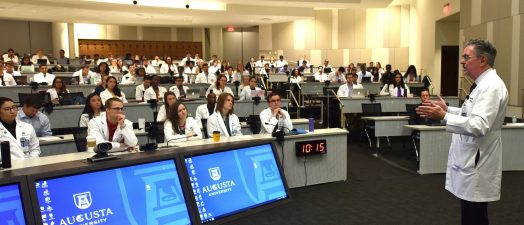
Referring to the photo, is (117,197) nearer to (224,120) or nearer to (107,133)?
(107,133)

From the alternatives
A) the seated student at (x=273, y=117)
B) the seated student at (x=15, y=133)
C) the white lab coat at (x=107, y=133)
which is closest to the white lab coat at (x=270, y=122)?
the seated student at (x=273, y=117)

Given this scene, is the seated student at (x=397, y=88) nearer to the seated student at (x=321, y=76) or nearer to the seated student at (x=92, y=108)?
the seated student at (x=321, y=76)

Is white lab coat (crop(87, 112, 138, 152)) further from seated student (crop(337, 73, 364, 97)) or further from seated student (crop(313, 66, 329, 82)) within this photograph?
seated student (crop(313, 66, 329, 82))

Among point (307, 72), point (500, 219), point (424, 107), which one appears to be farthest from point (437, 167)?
point (307, 72)

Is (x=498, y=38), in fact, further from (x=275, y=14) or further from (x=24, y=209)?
(x=24, y=209)

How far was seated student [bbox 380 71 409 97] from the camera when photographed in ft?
34.0

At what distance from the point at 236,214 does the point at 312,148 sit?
3.99 meters

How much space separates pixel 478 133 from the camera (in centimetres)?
225

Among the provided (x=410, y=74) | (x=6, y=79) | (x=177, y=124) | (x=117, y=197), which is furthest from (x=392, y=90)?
(x=117, y=197)

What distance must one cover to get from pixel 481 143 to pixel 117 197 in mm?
1934

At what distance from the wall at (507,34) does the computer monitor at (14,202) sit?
1136cm

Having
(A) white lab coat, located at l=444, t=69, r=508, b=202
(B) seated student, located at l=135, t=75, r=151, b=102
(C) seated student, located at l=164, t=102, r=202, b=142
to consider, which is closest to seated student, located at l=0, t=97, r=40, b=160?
(C) seated student, located at l=164, t=102, r=202, b=142

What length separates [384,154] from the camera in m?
8.20

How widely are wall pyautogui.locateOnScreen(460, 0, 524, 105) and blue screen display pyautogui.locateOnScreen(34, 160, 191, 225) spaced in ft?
35.7
